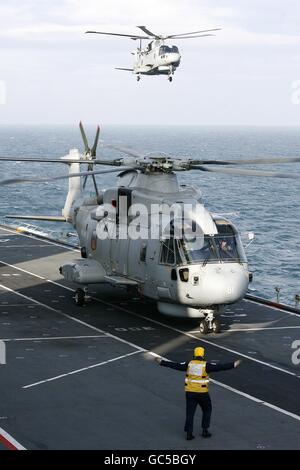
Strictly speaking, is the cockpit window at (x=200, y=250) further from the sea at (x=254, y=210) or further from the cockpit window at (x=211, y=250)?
the sea at (x=254, y=210)

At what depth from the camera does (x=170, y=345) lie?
1011 inches

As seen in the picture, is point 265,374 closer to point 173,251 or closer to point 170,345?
point 170,345

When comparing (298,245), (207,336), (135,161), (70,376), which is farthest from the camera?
(298,245)

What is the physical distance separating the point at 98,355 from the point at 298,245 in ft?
131

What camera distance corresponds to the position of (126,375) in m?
22.4

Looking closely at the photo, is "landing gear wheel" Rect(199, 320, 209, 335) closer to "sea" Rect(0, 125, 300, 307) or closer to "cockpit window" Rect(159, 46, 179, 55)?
"sea" Rect(0, 125, 300, 307)

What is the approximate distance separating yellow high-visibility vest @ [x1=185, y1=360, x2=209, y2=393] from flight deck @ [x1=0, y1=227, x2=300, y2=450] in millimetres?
A: 1111

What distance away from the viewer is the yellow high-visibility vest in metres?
17.0

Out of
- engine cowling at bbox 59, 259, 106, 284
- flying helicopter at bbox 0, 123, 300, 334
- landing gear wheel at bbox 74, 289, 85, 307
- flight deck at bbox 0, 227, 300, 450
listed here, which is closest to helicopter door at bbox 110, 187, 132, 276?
flying helicopter at bbox 0, 123, 300, 334

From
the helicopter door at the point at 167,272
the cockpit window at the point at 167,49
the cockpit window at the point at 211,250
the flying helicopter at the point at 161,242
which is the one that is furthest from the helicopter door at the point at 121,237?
the cockpit window at the point at 167,49

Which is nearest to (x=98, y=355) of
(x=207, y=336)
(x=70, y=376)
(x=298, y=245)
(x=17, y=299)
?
(x=70, y=376)

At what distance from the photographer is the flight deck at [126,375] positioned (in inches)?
693

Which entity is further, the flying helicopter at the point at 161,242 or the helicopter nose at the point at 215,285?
the flying helicopter at the point at 161,242

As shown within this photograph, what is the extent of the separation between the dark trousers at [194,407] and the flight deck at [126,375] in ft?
1.11
